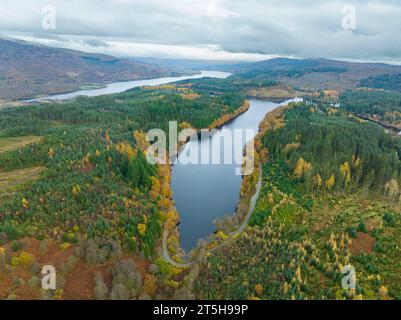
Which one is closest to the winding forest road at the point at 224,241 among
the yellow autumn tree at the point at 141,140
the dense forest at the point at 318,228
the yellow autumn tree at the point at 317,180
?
the dense forest at the point at 318,228

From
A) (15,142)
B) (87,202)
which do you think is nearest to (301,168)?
(87,202)

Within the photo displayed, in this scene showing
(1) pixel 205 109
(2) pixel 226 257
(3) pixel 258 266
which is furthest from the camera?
(1) pixel 205 109

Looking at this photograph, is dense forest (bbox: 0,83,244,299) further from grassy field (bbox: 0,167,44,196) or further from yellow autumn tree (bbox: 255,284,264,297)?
yellow autumn tree (bbox: 255,284,264,297)

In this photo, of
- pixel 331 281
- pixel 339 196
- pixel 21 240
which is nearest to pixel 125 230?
pixel 21 240

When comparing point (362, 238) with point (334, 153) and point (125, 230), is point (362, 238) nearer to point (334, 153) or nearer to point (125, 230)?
point (334, 153)

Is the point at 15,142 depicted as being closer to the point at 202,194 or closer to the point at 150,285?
the point at 202,194

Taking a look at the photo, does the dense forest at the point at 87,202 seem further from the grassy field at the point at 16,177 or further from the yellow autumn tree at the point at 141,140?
the yellow autumn tree at the point at 141,140

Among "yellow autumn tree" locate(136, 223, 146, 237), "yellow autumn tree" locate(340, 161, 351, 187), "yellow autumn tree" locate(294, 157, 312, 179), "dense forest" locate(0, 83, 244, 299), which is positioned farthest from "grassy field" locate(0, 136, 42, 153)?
"yellow autumn tree" locate(340, 161, 351, 187)
